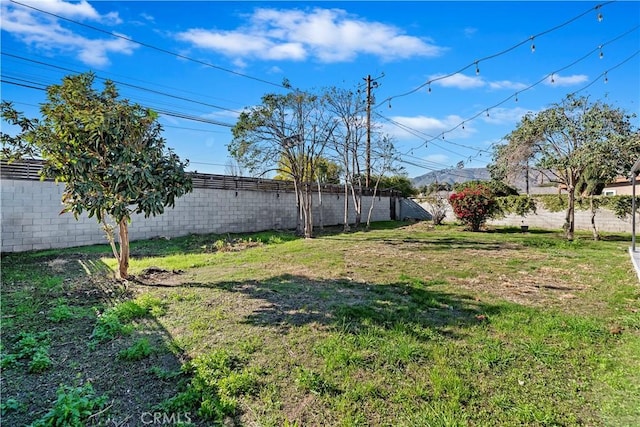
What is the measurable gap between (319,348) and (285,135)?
8.69 m

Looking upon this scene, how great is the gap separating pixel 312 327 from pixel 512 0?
6.69 metres

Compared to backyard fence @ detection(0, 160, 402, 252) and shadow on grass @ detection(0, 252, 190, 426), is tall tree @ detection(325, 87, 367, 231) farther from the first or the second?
shadow on grass @ detection(0, 252, 190, 426)

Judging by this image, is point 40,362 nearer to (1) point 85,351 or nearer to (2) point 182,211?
(1) point 85,351

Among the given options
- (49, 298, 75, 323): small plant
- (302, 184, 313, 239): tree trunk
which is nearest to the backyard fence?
(49, 298, 75, 323): small plant

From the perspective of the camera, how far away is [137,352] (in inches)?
102

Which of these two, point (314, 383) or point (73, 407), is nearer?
point (73, 407)

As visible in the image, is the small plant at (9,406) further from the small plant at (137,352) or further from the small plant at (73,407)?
the small plant at (137,352)

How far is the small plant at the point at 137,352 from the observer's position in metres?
2.56

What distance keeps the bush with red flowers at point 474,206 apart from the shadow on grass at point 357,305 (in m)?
9.30

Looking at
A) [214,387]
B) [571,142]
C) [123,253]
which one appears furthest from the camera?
[571,142]

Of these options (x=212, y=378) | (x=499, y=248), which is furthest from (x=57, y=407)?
(x=499, y=248)

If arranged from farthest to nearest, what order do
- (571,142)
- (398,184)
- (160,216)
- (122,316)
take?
(398,184) < (160,216) < (571,142) < (122,316)

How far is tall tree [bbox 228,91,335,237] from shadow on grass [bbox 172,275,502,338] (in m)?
6.36

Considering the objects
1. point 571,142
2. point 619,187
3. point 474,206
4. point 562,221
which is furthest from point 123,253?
point 619,187
